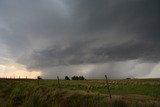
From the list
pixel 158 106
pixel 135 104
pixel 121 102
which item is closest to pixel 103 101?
pixel 121 102

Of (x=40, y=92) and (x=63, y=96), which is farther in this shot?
(x=40, y=92)

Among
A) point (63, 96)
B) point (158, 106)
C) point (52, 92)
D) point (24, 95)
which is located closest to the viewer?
point (158, 106)

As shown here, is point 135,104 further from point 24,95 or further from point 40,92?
point 24,95

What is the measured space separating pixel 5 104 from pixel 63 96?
7416 millimetres

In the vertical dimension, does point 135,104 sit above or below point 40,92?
below

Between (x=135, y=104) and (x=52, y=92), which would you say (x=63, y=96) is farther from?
(x=135, y=104)

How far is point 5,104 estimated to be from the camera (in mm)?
26922

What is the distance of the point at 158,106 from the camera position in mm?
15539

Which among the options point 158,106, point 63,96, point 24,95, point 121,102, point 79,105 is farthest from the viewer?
point 24,95

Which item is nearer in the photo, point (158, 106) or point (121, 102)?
point (158, 106)

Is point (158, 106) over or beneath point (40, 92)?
beneath

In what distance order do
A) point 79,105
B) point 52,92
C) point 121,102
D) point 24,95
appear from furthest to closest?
point 24,95 < point 52,92 < point 79,105 < point 121,102

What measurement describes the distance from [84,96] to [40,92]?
25.2 ft

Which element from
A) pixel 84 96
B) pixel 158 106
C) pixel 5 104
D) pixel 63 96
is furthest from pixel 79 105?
pixel 5 104
